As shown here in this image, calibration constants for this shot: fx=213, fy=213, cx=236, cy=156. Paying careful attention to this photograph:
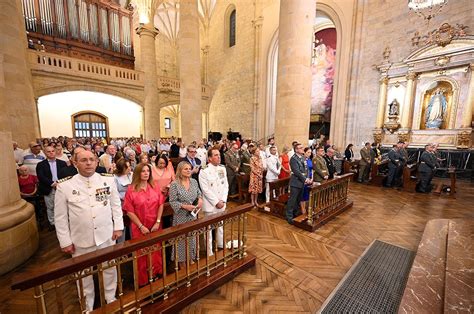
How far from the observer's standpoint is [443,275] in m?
2.11

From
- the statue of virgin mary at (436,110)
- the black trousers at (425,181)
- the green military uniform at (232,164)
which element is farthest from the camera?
the statue of virgin mary at (436,110)

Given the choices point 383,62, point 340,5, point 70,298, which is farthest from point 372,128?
point 70,298

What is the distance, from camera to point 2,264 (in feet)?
8.40

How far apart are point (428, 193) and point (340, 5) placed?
9259mm

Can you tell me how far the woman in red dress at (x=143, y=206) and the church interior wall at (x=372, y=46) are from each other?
10.4 meters

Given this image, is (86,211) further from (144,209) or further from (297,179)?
(297,179)

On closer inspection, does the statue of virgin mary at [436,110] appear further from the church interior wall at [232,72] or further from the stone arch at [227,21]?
the stone arch at [227,21]

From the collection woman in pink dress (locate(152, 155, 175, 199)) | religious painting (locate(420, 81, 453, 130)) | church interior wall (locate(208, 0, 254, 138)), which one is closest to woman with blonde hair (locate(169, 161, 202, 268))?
woman in pink dress (locate(152, 155, 175, 199))

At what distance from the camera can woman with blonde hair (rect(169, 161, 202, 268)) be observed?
2.52 m

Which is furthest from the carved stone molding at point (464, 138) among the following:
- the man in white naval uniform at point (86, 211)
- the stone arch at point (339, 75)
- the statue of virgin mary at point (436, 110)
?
the man in white naval uniform at point (86, 211)

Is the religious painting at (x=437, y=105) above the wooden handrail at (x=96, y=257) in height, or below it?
above

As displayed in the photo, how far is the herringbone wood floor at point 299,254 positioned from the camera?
2.21 metres

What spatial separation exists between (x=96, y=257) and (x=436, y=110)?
11.6 m

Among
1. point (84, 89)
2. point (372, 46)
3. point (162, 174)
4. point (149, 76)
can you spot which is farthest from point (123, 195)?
point (84, 89)
